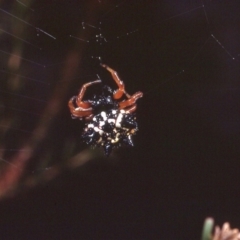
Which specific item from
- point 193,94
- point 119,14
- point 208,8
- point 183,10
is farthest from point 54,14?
point 193,94

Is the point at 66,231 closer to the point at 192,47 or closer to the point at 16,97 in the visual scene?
the point at 16,97

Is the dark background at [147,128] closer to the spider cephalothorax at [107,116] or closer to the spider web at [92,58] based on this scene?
the spider web at [92,58]

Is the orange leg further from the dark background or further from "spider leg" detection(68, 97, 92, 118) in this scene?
the dark background

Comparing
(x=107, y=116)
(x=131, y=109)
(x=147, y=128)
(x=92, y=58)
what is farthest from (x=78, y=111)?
(x=147, y=128)

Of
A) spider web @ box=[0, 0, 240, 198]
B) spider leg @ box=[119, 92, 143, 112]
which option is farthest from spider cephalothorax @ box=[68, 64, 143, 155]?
spider web @ box=[0, 0, 240, 198]

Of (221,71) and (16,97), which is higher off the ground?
(16,97)
